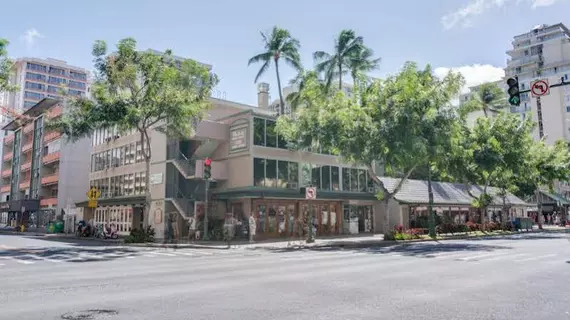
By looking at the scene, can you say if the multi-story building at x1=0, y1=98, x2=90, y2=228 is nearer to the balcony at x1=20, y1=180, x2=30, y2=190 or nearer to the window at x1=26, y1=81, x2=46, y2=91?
the balcony at x1=20, y1=180, x2=30, y2=190

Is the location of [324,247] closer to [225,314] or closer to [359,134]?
[359,134]

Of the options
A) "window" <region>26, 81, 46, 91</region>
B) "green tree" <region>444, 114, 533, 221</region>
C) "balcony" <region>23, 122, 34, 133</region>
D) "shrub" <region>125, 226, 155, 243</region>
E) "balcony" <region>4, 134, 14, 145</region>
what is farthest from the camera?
"window" <region>26, 81, 46, 91</region>

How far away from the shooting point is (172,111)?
28.5 meters

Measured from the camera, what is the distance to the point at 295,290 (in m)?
9.71

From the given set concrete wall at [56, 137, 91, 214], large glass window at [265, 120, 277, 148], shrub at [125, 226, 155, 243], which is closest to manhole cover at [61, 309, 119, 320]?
shrub at [125, 226, 155, 243]

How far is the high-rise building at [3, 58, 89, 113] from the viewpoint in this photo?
116938 mm

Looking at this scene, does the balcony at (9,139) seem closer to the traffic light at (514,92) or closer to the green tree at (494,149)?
the green tree at (494,149)

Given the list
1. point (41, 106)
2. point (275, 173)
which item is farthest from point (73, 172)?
point (275, 173)

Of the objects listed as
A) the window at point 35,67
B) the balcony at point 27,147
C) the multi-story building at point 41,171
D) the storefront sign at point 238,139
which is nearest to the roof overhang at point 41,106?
the multi-story building at point 41,171

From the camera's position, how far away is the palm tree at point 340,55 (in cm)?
4253

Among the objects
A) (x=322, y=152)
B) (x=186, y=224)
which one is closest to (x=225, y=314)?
(x=186, y=224)

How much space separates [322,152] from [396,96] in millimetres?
11760

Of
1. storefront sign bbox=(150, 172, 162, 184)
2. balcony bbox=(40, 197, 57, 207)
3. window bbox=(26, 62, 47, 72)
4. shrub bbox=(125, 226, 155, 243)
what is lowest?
shrub bbox=(125, 226, 155, 243)

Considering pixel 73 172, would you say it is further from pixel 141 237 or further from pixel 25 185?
pixel 141 237
